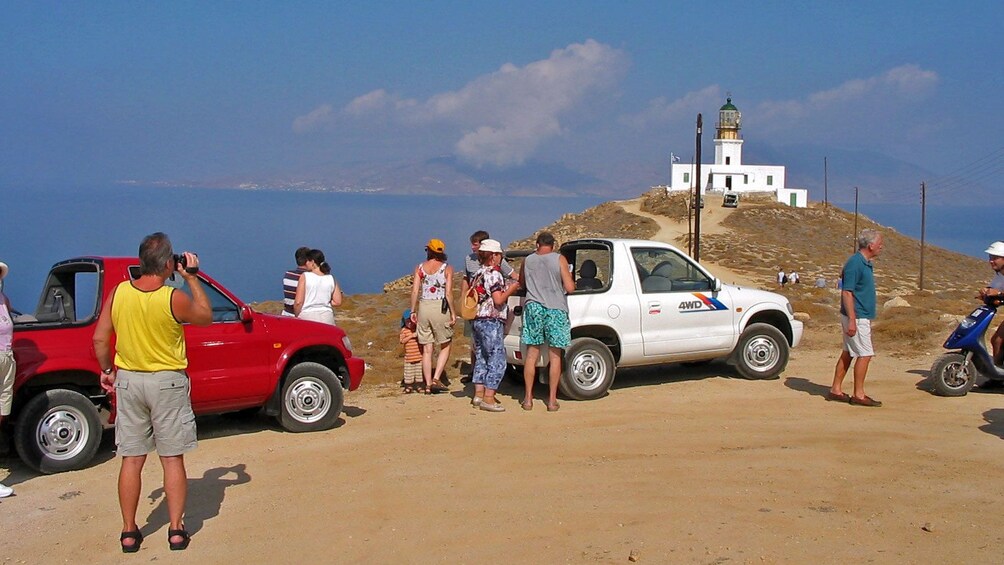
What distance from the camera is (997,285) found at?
976 cm

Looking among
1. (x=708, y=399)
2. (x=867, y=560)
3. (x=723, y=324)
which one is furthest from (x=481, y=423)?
(x=867, y=560)

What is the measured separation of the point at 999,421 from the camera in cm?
888

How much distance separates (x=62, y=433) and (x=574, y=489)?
4.19 m

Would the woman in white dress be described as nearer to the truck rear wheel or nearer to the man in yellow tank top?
the truck rear wheel

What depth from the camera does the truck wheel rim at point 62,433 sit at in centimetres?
745

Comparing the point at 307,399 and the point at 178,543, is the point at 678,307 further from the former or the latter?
the point at 178,543

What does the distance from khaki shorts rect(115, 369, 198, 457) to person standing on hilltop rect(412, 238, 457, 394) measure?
4703 millimetres

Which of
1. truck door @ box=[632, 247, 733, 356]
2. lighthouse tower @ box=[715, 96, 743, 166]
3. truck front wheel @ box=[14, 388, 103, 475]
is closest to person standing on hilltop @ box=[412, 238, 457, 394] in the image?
truck door @ box=[632, 247, 733, 356]

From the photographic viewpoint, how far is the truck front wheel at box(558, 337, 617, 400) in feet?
33.2

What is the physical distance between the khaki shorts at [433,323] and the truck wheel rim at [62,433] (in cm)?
385

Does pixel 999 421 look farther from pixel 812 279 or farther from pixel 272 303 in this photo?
pixel 812 279

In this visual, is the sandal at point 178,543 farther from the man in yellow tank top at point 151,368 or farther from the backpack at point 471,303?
the backpack at point 471,303

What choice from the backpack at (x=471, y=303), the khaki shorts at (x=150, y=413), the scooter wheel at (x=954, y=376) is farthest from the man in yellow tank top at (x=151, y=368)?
the scooter wheel at (x=954, y=376)

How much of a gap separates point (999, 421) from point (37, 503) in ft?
27.8
